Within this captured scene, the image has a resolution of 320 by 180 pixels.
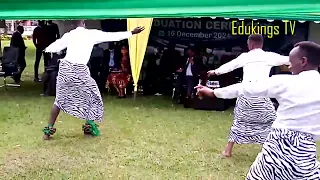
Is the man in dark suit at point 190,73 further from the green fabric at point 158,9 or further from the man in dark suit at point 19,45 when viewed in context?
the green fabric at point 158,9

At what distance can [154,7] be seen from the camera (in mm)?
1838

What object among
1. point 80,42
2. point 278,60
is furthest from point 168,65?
point 278,60

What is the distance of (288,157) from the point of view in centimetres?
341

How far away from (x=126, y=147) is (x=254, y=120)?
5.45ft

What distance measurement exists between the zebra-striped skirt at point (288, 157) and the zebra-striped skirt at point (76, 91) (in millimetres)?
3543

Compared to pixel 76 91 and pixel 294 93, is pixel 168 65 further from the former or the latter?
pixel 294 93

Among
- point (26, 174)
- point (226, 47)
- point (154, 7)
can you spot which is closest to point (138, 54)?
point (226, 47)

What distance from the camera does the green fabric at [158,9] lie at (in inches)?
67.4

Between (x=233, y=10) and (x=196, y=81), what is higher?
(x=233, y=10)

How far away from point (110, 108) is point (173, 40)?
2693 millimetres

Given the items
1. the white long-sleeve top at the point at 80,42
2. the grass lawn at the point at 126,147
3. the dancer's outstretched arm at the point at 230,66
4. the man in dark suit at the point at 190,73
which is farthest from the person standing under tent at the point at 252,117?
the man in dark suit at the point at 190,73

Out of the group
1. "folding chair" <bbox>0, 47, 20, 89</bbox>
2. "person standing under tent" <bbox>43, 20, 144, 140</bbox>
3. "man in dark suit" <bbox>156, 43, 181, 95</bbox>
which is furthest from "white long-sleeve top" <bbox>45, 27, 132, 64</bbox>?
"folding chair" <bbox>0, 47, 20, 89</bbox>

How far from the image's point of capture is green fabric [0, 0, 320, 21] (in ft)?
5.62

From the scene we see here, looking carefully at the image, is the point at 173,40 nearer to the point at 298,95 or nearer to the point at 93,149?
the point at 93,149
